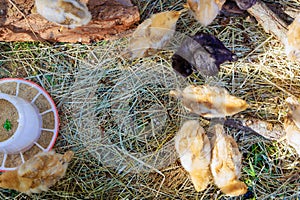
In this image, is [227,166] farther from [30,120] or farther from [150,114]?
[30,120]

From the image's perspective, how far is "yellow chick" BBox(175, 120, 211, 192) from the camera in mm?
1955

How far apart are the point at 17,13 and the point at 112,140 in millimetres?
661

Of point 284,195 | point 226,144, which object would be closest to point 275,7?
point 226,144

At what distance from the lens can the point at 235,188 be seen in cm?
196

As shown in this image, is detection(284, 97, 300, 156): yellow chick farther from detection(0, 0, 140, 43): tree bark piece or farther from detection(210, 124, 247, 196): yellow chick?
detection(0, 0, 140, 43): tree bark piece

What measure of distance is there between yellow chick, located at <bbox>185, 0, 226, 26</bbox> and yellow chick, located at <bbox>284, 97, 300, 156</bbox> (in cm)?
48

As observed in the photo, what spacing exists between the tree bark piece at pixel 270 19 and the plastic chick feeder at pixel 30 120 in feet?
3.09

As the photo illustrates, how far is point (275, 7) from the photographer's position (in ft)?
6.89

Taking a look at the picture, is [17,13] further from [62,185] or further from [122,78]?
[62,185]

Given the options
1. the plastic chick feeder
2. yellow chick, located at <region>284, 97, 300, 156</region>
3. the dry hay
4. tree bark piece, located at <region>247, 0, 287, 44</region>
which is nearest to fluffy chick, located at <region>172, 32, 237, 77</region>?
the dry hay

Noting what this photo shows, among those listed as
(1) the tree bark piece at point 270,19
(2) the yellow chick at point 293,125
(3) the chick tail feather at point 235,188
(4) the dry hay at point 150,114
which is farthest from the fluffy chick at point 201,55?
(3) the chick tail feather at point 235,188

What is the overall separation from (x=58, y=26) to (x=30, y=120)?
1.31 ft

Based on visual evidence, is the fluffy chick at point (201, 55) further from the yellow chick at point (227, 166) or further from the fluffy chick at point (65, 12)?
the fluffy chick at point (65, 12)

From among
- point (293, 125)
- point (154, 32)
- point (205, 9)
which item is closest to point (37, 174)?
point (154, 32)
